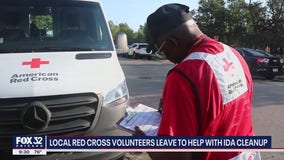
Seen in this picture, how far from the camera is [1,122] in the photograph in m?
4.07

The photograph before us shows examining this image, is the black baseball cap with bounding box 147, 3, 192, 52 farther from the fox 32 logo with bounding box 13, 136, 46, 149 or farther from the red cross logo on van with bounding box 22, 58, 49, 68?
the red cross logo on van with bounding box 22, 58, 49, 68

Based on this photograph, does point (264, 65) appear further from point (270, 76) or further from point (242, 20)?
point (242, 20)

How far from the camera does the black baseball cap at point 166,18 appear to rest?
2.00m

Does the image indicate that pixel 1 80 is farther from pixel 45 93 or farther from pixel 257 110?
pixel 257 110

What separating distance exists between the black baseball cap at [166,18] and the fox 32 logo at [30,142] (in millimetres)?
1453

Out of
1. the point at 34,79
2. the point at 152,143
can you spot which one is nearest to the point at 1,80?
the point at 34,79

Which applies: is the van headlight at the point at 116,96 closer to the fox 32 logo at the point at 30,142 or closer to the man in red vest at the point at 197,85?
the fox 32 logo at the point at 30,142

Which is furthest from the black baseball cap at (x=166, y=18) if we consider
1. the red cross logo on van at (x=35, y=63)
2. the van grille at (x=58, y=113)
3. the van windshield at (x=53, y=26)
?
the van windshield at (x=53, y=26)

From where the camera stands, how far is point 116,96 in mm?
4625

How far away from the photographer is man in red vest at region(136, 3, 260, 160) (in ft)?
6.13

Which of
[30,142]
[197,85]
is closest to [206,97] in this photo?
[197,85]

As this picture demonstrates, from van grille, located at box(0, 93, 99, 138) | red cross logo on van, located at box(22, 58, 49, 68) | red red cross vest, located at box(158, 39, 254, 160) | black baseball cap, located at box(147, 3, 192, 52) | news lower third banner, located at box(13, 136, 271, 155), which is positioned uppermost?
black baseball cap, located at box(147, 3, 192, 52)

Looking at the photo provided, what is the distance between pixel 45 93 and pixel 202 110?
260 centimetres

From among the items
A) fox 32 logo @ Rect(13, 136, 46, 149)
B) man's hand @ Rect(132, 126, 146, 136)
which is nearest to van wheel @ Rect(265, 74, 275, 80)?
fox 32 logo @ Rect(13, 136, 46, 149)
